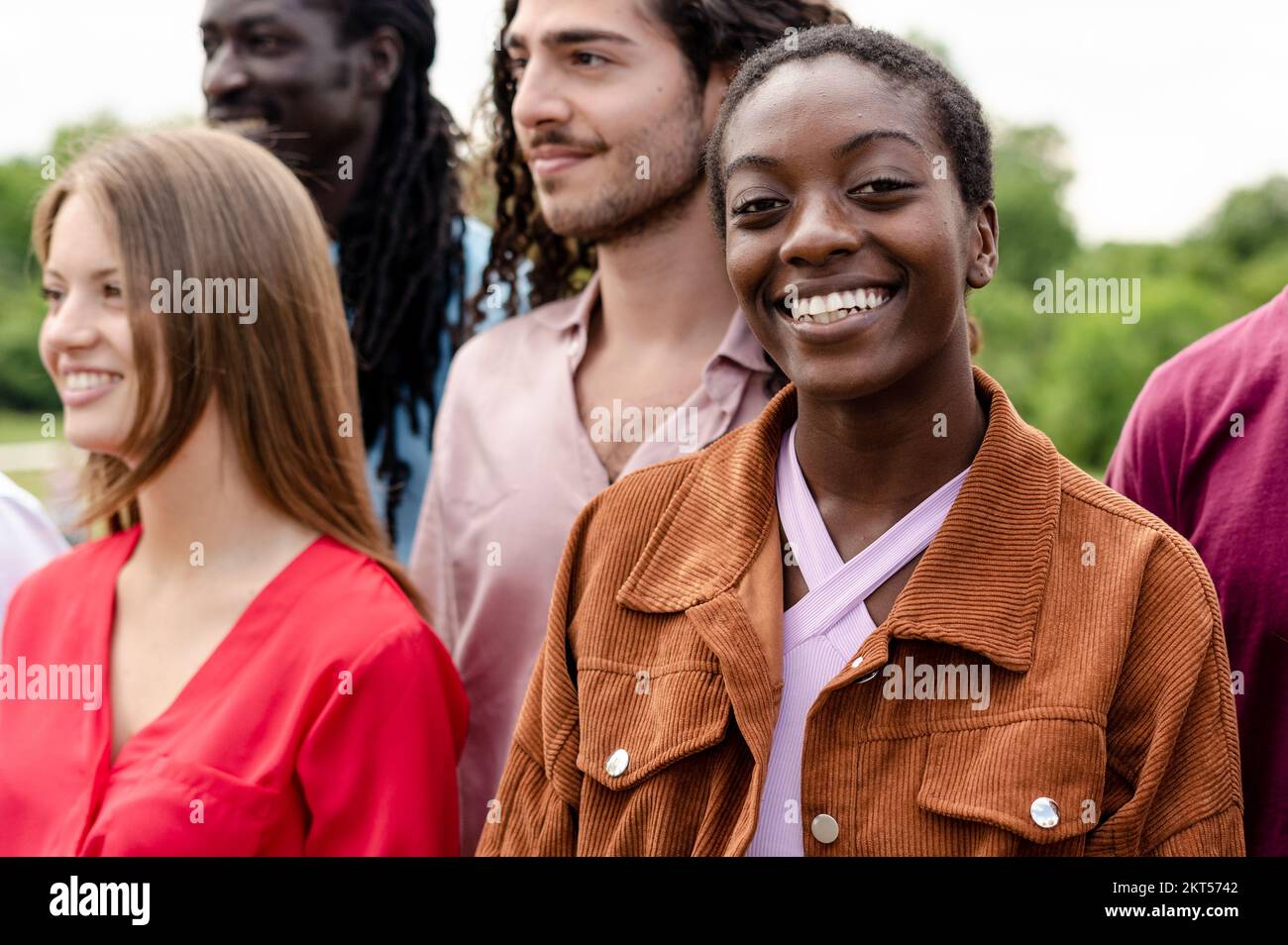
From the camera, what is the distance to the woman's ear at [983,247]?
7.28 feet

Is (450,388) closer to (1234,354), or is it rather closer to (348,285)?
(348,285)

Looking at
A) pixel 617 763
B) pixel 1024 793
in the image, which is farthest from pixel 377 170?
pixel 1024 793

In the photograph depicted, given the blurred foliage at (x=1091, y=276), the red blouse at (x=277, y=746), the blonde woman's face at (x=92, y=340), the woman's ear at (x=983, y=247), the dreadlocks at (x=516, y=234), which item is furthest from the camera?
the blurred foliage at (x=1091, y=276)

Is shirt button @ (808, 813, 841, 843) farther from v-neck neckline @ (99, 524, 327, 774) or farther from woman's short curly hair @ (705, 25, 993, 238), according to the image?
v-neck neckline @ (99, 524, 327, 774)

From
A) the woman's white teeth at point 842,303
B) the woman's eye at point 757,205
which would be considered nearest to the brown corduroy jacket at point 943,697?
the woman's white teeth at point 842,303

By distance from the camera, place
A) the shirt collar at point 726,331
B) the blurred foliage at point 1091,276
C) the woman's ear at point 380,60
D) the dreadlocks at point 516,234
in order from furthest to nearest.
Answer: the blurred foliage at point 1091,276, the woman's ear at point 380,60, the dreadlocks at point 516,234, the shirt collar at point 726,331

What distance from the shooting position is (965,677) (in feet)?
6.59

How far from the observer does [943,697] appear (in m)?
2.01

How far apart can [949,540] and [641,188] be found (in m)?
1.28

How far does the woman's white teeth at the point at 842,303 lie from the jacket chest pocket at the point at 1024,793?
0.63m

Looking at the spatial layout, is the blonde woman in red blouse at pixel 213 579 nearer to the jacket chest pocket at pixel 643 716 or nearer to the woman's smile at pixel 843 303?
the jacket chest pocket at pixel 643 716

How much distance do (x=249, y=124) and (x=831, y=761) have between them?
7.83ft
